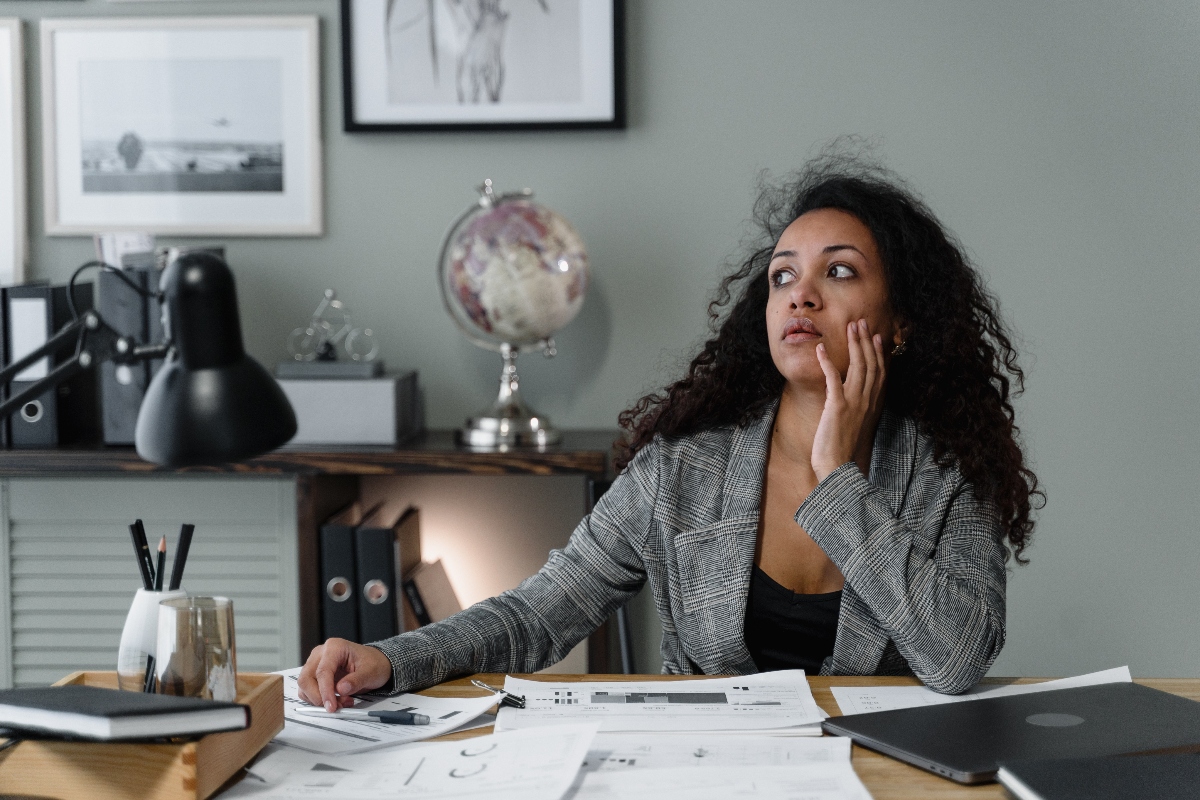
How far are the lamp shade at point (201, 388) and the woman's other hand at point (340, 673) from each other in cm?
44

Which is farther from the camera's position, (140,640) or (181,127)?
(181,127)

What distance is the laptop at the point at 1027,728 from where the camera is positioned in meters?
1.03

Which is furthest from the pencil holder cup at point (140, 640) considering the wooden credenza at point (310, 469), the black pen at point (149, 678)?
the wooden credenza at point (310, 469)

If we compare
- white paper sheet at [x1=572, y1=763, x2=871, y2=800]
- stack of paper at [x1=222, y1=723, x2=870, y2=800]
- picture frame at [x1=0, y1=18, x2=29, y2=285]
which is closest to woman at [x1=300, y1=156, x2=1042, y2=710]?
stack of paper at [x1=222, y1=723, x2=870, y2=800]

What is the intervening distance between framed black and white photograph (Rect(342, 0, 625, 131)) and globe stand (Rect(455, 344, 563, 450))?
0.53m

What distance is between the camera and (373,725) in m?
1.16

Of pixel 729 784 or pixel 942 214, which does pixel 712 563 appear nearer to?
pixel 729 784

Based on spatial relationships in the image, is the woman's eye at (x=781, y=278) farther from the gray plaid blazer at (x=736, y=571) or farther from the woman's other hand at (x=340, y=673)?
the woman's other hand at (x=340, y=673)

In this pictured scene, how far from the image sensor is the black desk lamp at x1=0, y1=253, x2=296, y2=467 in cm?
83

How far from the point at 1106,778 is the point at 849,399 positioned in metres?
0.68

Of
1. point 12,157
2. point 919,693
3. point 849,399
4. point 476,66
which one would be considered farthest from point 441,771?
point 12,157

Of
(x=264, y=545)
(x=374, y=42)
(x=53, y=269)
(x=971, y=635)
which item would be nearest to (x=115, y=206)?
(x=53, y=269)

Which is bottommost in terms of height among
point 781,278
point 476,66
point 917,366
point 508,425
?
point 508,425

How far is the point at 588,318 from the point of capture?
248 centimetres
